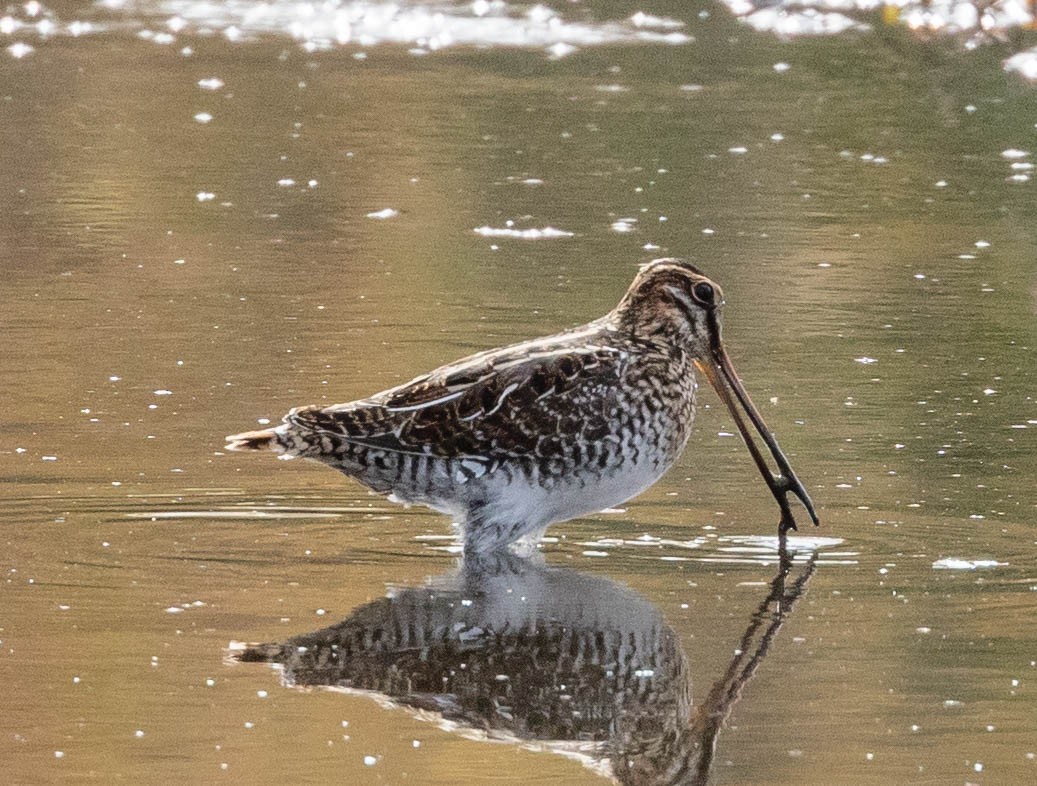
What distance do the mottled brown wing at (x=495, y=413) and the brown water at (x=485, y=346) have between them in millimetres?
332

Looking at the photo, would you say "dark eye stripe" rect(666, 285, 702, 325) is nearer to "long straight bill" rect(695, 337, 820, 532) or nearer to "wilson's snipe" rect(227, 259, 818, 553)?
"long straight bill" rect(695, 337, 820, 532)

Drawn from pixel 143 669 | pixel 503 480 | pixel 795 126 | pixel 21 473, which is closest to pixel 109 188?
pixel 795 126

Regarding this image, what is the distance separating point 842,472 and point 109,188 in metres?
6.47

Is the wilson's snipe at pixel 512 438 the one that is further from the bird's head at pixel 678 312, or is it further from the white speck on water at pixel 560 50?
the white speck on water at pixel 560 50

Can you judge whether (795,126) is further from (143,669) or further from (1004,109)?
(143,669)

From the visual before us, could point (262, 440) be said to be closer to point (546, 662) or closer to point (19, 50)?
point (546, 662)

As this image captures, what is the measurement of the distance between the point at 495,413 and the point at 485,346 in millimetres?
2683

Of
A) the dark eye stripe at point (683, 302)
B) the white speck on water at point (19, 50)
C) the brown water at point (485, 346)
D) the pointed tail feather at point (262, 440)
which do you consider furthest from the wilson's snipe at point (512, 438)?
the white speck on water at point (19, 50)

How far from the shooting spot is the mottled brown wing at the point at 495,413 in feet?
21.6

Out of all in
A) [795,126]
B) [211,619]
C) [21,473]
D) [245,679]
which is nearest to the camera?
[245,679]

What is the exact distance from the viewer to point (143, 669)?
548 centimetres

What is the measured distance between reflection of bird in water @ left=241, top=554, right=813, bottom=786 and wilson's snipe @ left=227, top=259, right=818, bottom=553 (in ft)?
0.77

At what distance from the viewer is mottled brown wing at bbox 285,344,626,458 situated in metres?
6.57

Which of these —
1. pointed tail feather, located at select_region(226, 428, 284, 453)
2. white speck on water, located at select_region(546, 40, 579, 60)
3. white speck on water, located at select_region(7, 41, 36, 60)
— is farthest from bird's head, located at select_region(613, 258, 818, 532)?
white speck on water, located at select_region(7, 41, 36, 60)
